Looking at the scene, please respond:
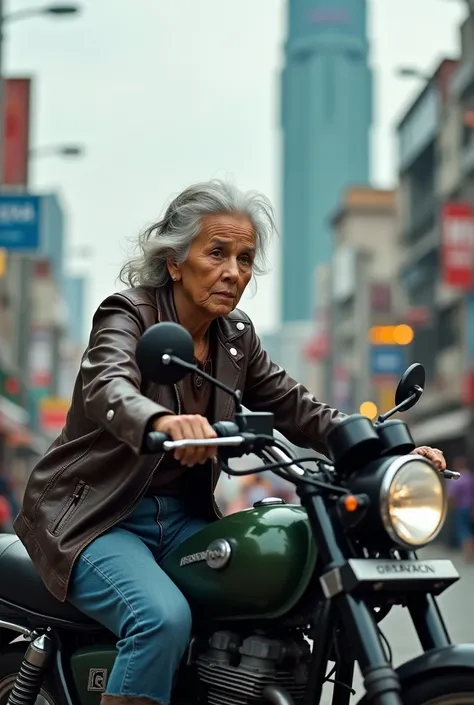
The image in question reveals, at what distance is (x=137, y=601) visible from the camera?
351cm

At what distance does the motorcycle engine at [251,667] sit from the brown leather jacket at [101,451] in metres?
0.43

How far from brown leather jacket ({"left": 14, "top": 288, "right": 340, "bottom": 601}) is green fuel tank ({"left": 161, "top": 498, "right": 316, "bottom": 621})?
0.24 meters

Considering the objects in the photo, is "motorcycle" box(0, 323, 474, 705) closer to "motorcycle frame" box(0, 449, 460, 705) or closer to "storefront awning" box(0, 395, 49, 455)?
"motorcycle frame" box(0, 449, 460, 705)

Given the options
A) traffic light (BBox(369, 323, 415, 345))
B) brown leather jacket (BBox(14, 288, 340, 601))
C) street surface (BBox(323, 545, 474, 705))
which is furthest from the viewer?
traffic light (BBox(369, 323, 415, 345))

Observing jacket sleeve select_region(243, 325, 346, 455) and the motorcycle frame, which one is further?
jacket sleeve select_region(243, 325, 346, 455)

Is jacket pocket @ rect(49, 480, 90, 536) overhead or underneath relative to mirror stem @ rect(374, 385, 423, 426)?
underneath

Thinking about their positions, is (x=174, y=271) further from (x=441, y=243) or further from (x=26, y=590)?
(x=441, y=243)

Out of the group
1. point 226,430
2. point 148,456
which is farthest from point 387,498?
point 148,456

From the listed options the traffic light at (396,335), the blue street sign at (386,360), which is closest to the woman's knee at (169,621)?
the blue street sign at (386,360)

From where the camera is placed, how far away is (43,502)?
3.78 meters

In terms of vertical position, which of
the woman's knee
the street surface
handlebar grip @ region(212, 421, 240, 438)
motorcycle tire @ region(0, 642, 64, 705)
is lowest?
the street surface

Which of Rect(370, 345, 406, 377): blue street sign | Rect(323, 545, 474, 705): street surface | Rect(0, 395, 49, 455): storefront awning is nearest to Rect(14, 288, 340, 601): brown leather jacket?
Rect(323, 545, 474, 705): street surface

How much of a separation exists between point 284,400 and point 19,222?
19740 millimetres

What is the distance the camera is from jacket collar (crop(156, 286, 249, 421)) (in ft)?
12.7
